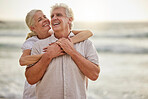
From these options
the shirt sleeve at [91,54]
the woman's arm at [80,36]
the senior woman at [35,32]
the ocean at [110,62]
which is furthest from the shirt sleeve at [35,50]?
the ocean at [110,62]

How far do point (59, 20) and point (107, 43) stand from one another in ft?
38.4

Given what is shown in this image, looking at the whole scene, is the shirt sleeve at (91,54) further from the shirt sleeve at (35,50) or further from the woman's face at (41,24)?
the woman's face at (41,24)

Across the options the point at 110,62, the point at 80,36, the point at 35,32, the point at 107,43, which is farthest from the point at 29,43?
the point at 107,43

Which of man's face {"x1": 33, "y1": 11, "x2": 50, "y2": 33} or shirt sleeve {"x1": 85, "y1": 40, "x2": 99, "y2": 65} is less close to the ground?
man's face {"x1": 33, "y1": 11, "x2": 50, "y2": 33}

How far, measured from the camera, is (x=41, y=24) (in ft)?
7.87

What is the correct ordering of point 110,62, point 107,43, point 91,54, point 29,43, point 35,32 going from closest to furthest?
point 91,54 < point 29,43 < point 35,32 < point 110,62 < point 107,43

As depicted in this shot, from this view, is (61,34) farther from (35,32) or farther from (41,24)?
(35,32)

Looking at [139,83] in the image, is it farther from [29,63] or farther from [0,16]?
[0,16]

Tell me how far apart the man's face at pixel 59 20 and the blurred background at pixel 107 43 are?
3.04 m

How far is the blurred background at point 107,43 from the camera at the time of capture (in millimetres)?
5598

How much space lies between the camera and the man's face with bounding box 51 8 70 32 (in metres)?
2.03

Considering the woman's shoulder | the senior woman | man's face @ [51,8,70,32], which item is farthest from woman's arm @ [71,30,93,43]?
the woman's shoulder

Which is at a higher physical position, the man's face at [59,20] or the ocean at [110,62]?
the man's face at [59,20]

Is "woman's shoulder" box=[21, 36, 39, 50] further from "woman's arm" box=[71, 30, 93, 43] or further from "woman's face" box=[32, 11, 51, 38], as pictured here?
"woman's arm" box=[71, 30, 93, 43]
